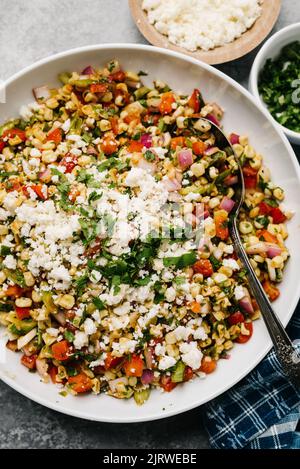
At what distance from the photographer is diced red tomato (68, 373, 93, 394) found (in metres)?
2.47

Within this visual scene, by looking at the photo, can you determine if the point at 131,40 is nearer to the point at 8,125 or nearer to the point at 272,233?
the point at 8,125

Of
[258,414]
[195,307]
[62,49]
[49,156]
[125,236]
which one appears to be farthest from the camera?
[62,49]

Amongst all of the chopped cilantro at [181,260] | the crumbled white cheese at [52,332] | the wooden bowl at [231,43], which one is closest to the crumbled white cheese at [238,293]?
the chopped cilantro at [181,260]

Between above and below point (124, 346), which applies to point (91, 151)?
above

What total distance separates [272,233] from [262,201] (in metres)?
0.16

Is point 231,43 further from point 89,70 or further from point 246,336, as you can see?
point 246,336

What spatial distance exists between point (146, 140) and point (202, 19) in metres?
0.74

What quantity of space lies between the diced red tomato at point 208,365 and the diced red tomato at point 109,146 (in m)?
1.03

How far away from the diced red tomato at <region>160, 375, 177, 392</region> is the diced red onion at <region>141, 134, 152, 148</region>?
105 centimetres

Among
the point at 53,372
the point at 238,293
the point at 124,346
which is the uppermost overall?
the point at 238,293

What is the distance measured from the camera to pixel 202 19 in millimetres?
2771

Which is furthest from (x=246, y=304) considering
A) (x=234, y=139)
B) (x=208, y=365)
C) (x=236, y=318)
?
(x=234, y=139)

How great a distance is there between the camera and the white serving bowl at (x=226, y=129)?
2488mm

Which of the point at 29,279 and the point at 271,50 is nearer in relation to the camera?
the point at 29,279
